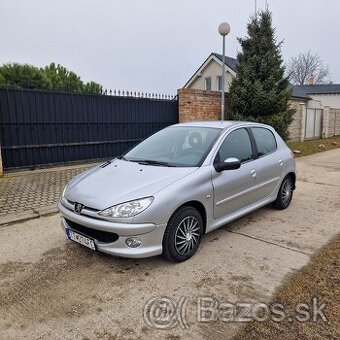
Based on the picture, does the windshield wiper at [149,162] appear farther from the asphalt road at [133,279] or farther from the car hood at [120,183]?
the asphalt road at [133,279]

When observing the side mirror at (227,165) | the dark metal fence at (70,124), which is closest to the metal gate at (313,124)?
the dark metal fence at (70,124)

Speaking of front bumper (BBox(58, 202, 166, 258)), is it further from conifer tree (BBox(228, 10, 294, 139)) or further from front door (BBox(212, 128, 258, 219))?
conifer tree (BBox(228, 10, 294, 139))

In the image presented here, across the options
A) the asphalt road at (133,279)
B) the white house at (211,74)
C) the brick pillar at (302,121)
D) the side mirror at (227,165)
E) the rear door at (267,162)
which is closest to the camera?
the asphalt road at (133,279)

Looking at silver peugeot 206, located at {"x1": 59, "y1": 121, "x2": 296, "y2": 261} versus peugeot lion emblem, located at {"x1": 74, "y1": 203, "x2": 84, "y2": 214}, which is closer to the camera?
silver peugeot 206, located at {"x1": 59, "y1": 121, "x2": 296, "y2": 261}

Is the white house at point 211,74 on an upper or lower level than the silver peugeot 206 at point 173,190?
A: upper

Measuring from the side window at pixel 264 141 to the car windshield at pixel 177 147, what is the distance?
0.83 metres

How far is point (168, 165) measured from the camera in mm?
3895

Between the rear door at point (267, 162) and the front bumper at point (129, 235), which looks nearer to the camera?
the front bumper at point (129, 235)

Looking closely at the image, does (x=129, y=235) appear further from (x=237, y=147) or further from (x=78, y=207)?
(x=237, y=147)

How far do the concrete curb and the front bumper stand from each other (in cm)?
220

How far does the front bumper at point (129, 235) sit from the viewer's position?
3145mm

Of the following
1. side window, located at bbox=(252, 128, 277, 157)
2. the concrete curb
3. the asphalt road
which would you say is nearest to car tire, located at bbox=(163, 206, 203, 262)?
the asphalt road

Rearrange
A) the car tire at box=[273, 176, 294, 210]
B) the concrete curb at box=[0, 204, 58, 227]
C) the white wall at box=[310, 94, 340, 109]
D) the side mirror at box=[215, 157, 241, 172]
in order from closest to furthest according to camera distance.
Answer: the side mirror at box=[215, 157, 241, 172] < the concrete curb at box=[0, 204, 58, 227] < the car tire at box=[273, 176, 294, 210] < the white wall at box=[310, 94, 340, 109]

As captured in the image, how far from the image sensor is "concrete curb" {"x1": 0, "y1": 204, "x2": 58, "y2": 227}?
499 centimetres
